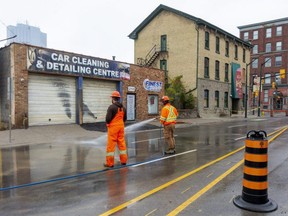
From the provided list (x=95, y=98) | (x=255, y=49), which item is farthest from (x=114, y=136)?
(x=255, y=49)

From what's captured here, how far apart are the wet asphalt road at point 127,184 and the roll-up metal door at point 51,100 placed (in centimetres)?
770

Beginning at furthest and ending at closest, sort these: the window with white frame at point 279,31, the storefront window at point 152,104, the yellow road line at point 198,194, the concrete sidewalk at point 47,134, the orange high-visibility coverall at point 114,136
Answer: the window with white frame at point 279,31
the storefront window at point 152,104
the concrete sidewalk at point 47,134
the orange high-visibility coverall at point 114,136
the yellow road line at point 198,194

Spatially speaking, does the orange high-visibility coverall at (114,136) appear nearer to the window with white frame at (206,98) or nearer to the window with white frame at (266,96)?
the window with white frame at (206,98)

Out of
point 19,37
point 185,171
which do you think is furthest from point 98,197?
point 19,37

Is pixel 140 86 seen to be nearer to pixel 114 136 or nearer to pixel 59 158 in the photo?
pixel 59 158

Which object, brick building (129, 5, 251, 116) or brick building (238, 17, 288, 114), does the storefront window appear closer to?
brick building (129, 5, 251, 116)

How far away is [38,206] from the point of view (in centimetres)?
448

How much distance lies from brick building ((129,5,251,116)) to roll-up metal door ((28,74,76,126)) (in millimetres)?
15674

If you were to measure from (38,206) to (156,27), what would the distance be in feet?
102

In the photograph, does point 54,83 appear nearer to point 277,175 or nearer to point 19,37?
point 19,37

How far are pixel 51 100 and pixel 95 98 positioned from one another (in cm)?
359

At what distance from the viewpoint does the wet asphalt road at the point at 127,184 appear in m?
4.39

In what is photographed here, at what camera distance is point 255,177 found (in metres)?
4.52

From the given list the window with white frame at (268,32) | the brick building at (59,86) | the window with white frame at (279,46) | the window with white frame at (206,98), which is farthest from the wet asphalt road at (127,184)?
the window with white frame at (268,32)
